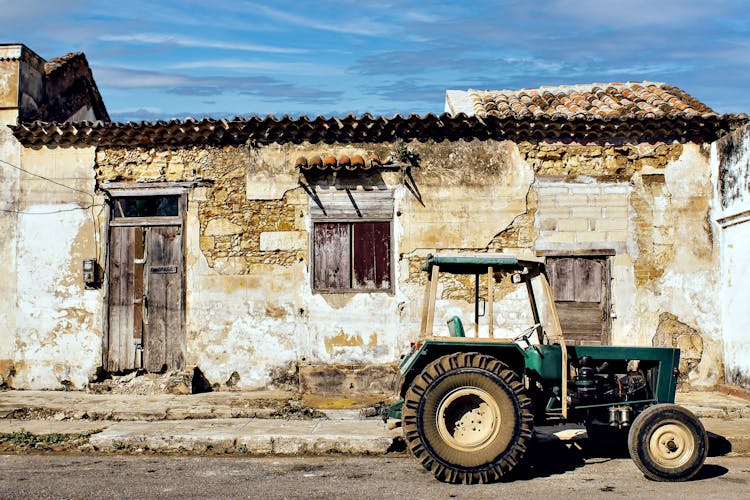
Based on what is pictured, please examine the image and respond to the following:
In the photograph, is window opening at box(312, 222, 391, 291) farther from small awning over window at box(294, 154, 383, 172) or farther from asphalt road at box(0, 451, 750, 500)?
asphalt road at box(0, 451, 750, 500)

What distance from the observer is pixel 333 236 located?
38.7 feet

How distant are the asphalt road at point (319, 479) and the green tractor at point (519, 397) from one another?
9.2 inches

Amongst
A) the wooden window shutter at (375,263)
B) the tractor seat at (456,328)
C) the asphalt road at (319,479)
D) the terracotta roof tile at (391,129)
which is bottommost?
the asphalt road at (319,479)

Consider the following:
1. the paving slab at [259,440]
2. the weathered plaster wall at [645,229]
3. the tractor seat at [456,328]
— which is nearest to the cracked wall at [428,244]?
the weathered plaster wall at [645,229]

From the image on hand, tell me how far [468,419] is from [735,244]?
6051mm

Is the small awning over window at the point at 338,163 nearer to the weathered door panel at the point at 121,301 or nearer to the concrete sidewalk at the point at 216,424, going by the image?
the weathered door panel at the point at 121,301

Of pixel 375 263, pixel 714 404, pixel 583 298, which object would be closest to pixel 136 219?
pixel 375 263

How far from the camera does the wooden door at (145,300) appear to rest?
38.8 ft

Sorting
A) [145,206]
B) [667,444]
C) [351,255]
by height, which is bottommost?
[667,444]

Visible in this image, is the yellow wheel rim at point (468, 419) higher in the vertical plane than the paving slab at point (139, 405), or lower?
higher

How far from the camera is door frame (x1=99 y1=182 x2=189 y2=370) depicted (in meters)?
11.8

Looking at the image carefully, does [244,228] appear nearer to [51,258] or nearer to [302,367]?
[302,367]

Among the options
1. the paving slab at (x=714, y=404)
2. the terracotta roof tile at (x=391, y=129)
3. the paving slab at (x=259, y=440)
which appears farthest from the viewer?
the terracotta roof tile at (x=391, y=129)

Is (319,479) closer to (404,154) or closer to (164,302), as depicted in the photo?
(164,302)
